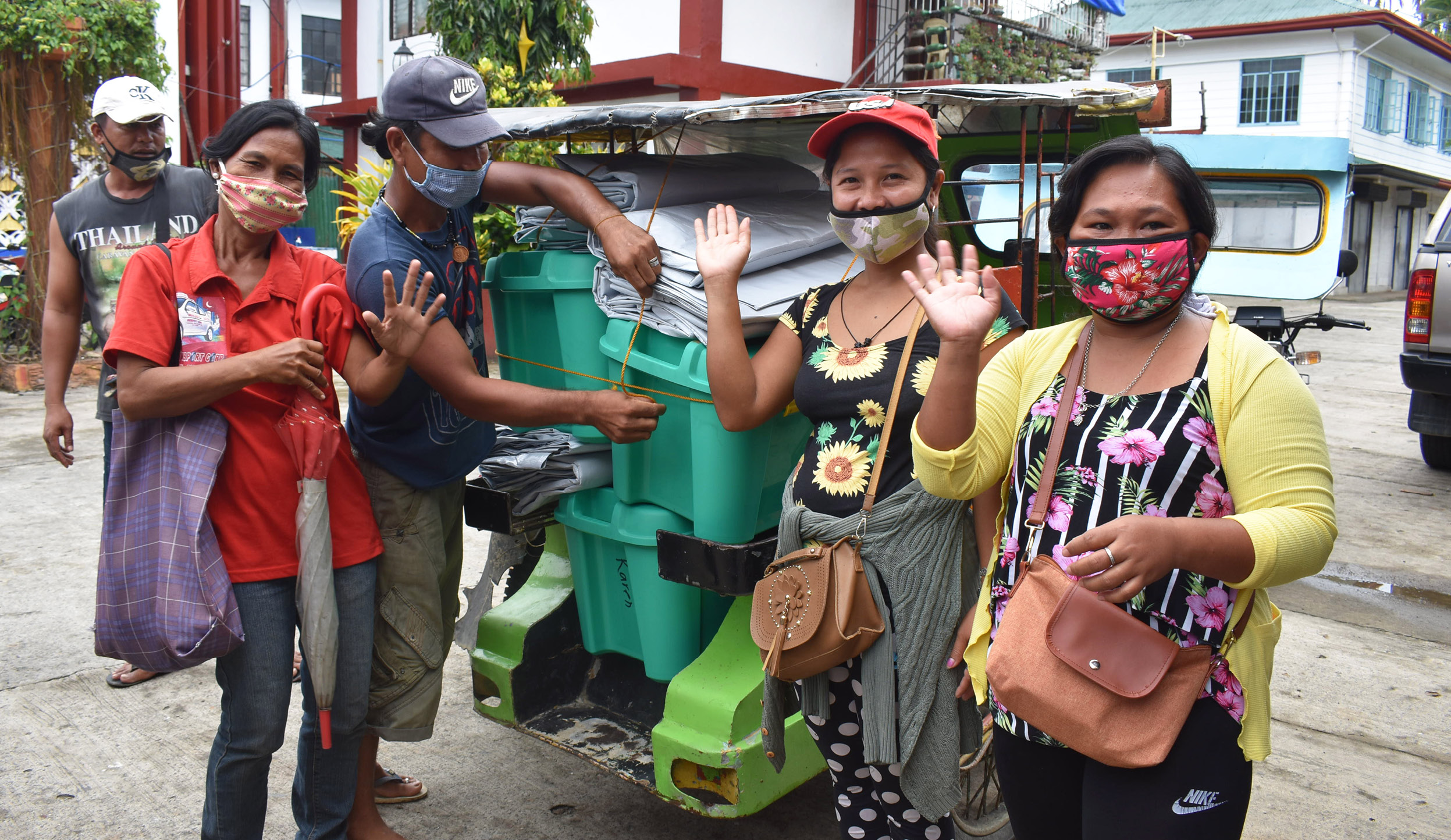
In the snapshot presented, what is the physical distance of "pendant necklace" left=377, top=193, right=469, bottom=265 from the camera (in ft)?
8.11

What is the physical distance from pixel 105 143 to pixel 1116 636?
135 inches

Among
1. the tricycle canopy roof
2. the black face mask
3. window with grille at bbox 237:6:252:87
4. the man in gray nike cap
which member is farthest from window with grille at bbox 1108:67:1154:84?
the man in gray nike cap

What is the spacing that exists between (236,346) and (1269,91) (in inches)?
1028

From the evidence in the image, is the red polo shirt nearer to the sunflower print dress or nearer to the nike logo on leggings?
the sunflower print dress

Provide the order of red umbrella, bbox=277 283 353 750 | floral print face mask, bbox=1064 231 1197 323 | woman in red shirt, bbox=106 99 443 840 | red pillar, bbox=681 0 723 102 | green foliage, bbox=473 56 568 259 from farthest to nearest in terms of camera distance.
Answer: red pillar, bbox=681 0 723 102 < green foliage, bbox=473 56 568 259 < red umbrella, bbox=277 283 353 750 < woman in red shirt, bbox=106 99 443 840 < floral print face mask, bbox=1064 231 1197 323

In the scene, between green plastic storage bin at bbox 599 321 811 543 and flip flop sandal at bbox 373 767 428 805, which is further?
flip flop sandal at bbox 373 767 428 805

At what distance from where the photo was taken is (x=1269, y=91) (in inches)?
928

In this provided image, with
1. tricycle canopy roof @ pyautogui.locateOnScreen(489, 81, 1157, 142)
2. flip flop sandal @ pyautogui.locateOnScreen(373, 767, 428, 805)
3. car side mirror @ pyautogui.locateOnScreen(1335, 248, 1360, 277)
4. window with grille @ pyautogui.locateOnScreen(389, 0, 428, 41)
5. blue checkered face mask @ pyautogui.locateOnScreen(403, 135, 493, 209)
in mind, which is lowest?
flip flop sandal @ pyautogui.locateOnScreen(373, 767, 428, 805)

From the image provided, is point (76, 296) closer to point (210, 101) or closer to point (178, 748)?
point (178, 748)

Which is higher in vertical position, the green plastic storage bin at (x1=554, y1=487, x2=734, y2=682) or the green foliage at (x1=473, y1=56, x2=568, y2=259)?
the green foliage at (x1=473, y1=56, x2=568, y2=259)

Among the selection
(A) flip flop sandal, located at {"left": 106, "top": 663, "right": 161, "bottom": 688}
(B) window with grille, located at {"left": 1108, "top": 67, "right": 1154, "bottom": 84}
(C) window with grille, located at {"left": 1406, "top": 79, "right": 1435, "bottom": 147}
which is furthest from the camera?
(C) window with grille, located at {"left": 1406, "top": 79, "right": 1435, "bottom": 147}

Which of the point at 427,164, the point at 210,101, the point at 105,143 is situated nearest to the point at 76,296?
the point at 105,143

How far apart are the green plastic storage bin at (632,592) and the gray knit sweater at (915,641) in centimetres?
70

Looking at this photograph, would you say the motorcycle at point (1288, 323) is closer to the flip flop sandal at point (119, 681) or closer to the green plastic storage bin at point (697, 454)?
the green plastic storage bin at point (697, 454)
